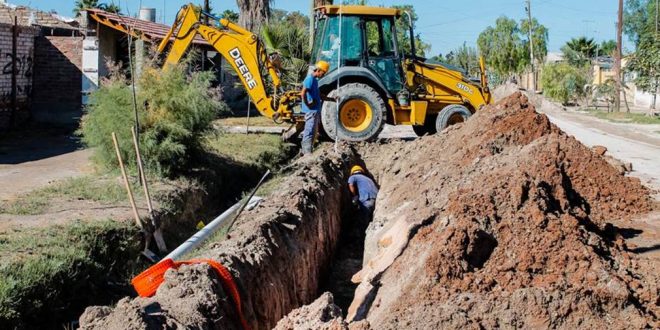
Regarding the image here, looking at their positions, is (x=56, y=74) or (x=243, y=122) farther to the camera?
(x=243, y=122)

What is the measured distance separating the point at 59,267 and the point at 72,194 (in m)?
3.77

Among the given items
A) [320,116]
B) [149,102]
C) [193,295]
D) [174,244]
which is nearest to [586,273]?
[193,295]

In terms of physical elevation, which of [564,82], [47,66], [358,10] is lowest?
[47,66]

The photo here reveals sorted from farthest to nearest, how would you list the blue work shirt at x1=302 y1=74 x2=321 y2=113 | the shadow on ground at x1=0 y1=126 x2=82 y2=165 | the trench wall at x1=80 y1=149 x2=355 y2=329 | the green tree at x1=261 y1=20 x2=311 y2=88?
the green tree at x1=261 y1=20 x2=311 y2=88 → the blue work shirt at x1=302 y1=74 x2=321 y2=113 → the shadow on ground at x1=0 y1=126 x2=82 y2=165 → the trench wall at x1=80 y1=149 x2=355 y2=329

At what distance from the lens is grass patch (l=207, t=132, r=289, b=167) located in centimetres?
1728

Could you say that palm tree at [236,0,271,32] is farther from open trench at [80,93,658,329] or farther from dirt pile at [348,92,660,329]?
dirt pile at [348,92,660,329]

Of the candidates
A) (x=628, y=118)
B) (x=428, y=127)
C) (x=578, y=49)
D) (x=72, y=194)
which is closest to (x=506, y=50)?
(x=578, y=49)

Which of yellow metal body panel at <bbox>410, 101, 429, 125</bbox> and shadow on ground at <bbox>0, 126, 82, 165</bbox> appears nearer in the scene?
shadow on ground at <bbox>0, 126, 82, 165</bbox>

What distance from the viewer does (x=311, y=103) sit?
55.0ft

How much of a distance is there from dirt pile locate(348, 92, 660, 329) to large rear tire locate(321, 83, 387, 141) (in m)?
6.21

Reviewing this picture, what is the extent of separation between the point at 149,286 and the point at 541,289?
305 cm

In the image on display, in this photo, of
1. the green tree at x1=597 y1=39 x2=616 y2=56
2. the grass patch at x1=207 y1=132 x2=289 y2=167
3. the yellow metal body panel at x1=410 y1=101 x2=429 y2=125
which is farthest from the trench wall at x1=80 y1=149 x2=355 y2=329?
the green tree at x1=597 y1=39 x2=616 y2=56

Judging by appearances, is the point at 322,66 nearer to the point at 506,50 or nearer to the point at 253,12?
the point at 253,12

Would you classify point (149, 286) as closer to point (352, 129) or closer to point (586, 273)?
point (586, 273)
